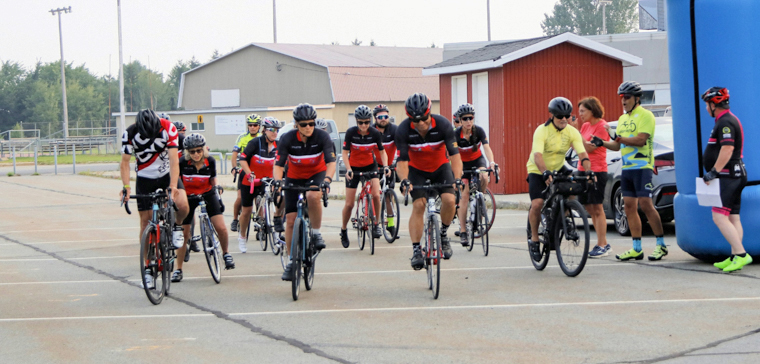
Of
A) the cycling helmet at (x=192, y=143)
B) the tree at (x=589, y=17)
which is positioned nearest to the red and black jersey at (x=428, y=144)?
the cycling helmet at (x=192, y=143)

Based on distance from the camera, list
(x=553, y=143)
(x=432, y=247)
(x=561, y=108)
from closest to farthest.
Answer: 1. (x=432, y=247)
2. (x=561, y=108)
3. (x=553, y=143)

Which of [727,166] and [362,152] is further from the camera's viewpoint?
[362,152]

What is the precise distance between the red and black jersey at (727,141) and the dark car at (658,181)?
315cm

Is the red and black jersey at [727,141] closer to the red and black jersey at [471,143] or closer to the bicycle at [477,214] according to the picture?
the bicycle at [477,214]

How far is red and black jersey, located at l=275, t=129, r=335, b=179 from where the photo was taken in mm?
8938

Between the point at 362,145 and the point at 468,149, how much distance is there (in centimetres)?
141

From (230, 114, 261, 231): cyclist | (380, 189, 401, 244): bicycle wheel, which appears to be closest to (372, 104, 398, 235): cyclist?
(380, 189, 401, 244): bicycle wheel

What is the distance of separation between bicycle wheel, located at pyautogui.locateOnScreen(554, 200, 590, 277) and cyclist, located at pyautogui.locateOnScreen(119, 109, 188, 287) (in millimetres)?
3763

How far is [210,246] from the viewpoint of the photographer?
366 inches

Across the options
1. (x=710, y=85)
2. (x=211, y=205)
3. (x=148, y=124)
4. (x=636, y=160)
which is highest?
(x=710, y=85)

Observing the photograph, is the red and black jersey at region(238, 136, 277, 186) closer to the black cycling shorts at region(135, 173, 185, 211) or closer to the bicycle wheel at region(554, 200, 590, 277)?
the black cycling shorts at region(135, 173, 185, 211)

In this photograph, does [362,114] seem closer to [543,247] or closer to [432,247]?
[543,247]

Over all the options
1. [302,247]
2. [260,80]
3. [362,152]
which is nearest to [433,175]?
[302,247]

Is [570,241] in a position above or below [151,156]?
below
